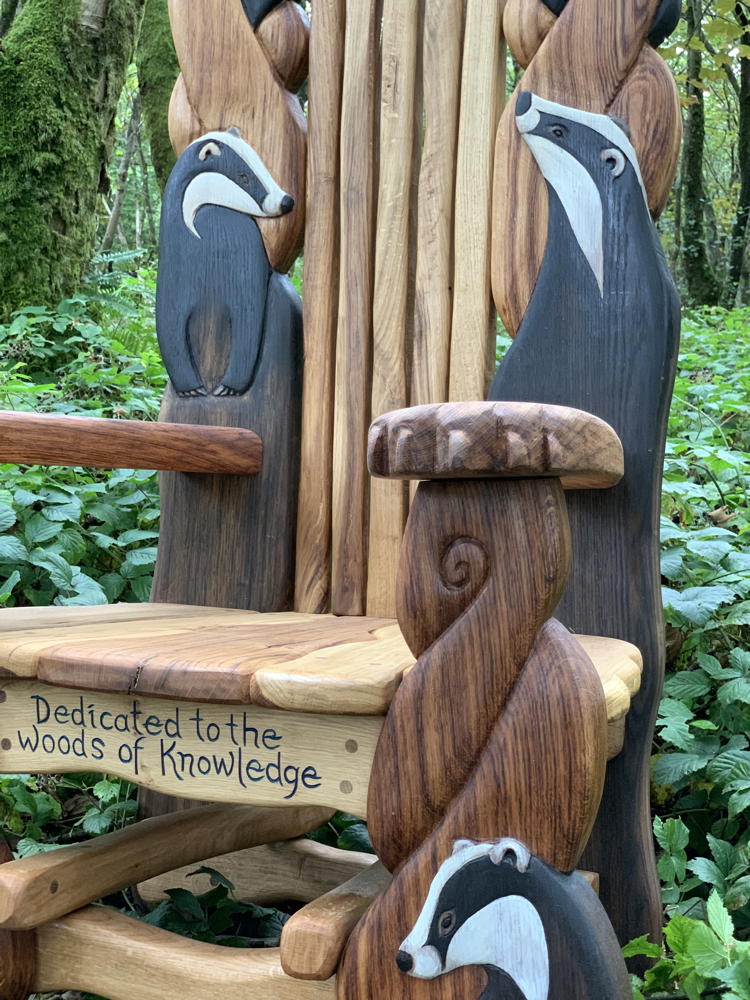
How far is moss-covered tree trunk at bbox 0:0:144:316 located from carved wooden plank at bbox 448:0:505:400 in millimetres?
1792

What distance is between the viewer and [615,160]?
132 centimetres

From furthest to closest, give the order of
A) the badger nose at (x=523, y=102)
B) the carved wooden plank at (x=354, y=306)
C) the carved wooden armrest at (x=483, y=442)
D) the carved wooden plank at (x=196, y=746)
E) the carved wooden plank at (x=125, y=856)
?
the carved wooden plank at (x=354, y=306)
the badger nose at (x=523, y=102)
the carved wooden plank at (x=125, y=856)
the carved wooden plank at (x=196, y=746)
the carved wooden armrest at (x=483, y=442)

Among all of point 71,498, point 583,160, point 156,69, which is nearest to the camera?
point 583,160

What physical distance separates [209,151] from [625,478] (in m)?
0.79

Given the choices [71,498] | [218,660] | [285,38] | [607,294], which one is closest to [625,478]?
[607,294]

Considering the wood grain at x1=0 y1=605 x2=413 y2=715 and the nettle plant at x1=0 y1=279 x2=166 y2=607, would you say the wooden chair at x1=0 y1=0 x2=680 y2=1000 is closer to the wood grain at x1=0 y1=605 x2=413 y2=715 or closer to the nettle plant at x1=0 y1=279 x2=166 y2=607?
the wood grain at x1=0 y1=605 x2=413 y2=715

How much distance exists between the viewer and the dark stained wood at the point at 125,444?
1.17m

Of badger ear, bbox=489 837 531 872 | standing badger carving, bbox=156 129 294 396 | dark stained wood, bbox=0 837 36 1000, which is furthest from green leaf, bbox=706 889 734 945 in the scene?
standing badger carving, bbox=156 129 294 396

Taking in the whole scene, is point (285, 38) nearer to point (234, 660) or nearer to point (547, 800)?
point (234, 660)

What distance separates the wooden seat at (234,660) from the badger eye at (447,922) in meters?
0.17

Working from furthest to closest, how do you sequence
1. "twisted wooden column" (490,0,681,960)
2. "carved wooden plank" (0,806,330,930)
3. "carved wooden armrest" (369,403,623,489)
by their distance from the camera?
"twisted wooden column" (490,0,681,960), "carved wooden plank" (0,806,330,930), "carved wooden armrest" (369,403,623,489)

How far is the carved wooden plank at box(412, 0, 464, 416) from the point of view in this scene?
4.82 ft

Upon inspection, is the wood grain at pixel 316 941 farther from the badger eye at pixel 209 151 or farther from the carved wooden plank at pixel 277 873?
the badger eye at pixel 209 151

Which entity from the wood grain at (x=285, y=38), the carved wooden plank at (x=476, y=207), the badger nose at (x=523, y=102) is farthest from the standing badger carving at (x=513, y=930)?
the wood grain at (x=285, y=38)
